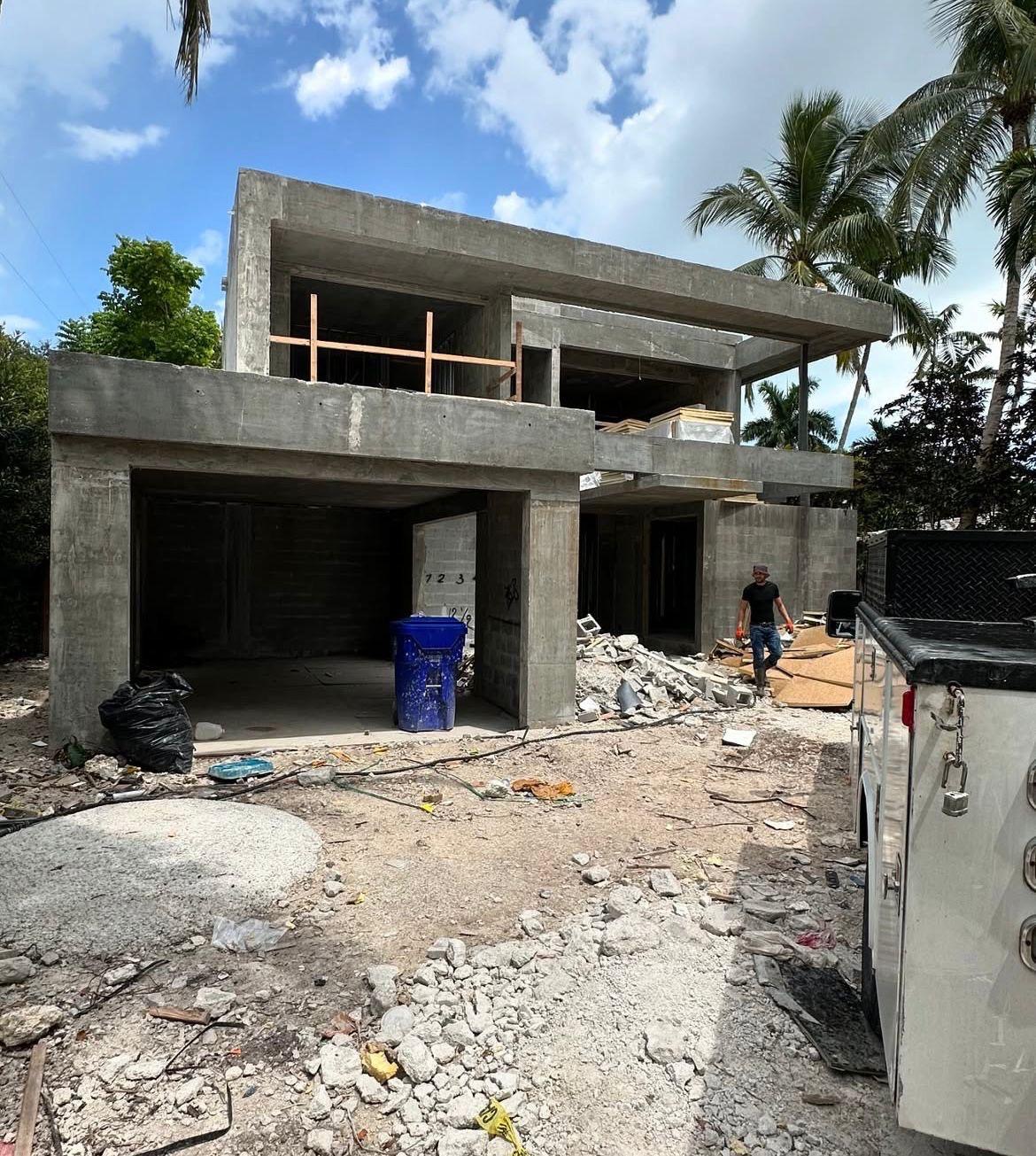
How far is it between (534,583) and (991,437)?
13.1 m

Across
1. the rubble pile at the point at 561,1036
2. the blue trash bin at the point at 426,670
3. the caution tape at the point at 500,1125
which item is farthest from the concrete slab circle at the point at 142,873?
the blue trash bin at the point at 426,670

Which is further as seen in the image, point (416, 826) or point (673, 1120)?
point (416, 826)

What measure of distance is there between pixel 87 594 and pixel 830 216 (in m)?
21.4

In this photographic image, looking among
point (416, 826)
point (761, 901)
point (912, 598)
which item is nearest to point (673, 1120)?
point (761, 901)

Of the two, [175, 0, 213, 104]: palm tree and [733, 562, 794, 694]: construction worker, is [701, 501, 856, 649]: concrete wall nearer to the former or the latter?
[733, 562, 794, 694]: construction worker

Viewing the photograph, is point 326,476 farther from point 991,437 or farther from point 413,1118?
point 991,437

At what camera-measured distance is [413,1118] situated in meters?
2.82

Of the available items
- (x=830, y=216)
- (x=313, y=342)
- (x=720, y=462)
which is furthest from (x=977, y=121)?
(x=313, y=342)

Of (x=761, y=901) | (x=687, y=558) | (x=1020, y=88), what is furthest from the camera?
(x=687, y=558)

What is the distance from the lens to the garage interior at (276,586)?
41.0 ft

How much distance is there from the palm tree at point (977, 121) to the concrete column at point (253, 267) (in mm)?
14673

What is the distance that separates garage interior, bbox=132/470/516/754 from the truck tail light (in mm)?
9343

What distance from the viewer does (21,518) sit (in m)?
12.6

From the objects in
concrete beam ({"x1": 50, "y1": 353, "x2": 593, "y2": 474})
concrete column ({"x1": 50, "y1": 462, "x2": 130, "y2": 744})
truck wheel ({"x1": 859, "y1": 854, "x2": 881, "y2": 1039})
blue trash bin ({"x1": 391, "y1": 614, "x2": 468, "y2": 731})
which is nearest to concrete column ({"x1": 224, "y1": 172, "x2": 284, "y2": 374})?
concrete beam ({"x1": 50, "y1": 353, "x2": 593, "y2": 474})
